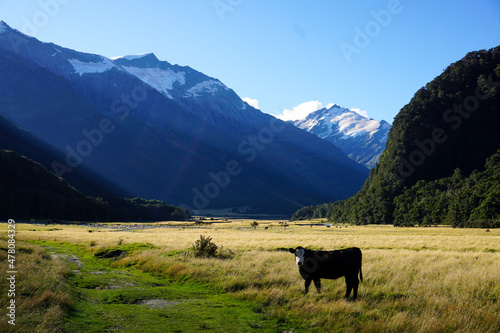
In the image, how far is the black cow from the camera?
42.0 feet

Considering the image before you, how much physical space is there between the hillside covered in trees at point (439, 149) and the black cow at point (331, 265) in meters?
104

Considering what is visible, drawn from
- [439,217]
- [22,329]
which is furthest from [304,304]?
[439,217]

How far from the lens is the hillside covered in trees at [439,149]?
11406 cm

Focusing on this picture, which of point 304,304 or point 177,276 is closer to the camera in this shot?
point 304,304

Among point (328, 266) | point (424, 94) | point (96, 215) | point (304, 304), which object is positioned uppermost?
point (424, 94)

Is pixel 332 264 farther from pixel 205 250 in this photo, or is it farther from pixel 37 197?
pixel 37 197

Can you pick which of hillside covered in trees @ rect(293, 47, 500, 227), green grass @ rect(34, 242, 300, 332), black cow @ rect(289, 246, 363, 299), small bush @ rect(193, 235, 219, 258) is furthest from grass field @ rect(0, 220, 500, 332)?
hillside covered in trees @ rect(293, 47, 500, 227)

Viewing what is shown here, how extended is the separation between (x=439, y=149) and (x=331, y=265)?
15062 centimetres

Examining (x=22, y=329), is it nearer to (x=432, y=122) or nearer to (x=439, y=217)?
(x=439, y=217)

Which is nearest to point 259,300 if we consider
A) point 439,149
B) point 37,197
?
point 439,149

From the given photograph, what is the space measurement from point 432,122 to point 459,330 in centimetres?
16256

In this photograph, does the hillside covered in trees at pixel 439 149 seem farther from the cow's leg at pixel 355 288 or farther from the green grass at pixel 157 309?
the green grass at pixel 157 309

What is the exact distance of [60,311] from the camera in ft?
33.4

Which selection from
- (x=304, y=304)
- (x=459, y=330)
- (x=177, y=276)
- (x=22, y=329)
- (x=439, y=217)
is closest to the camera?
(x=22, y=329)
